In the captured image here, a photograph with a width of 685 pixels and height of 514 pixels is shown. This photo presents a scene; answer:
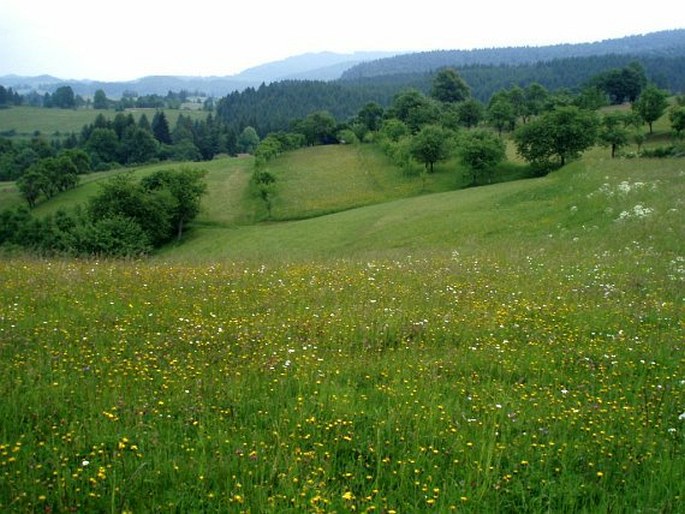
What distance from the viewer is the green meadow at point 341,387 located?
15.9 feet

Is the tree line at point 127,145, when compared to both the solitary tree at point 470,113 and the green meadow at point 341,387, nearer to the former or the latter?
the solitary tree at point 470,113

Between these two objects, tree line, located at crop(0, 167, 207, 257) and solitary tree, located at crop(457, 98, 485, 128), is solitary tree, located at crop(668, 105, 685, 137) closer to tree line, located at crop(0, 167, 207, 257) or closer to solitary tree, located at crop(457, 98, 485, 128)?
solitary tree, located at crop(457, 98, 485, 128)

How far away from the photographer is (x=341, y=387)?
689 centimetres

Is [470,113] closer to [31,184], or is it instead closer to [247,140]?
[247,140]

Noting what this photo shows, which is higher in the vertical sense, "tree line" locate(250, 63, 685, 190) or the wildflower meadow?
"tree line" locate(250, 63, 685, 190)

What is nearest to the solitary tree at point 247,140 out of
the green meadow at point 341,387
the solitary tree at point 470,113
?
the solitary tree at point 470,113

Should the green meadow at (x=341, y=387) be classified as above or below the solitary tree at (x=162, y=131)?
below

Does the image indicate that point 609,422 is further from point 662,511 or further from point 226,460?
point 226,460

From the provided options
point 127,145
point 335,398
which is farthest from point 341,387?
point 127,145

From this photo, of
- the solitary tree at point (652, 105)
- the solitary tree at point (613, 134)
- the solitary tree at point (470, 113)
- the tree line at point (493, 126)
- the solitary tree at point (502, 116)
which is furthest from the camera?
the solitary tree at point (470, 113)

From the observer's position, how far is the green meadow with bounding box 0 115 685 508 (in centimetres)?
486

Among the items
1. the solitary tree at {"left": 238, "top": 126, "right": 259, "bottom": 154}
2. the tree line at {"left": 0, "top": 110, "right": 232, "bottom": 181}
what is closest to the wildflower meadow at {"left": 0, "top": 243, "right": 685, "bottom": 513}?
the tree line at {"left": 0, "top": 110, "right": 232, "bottom": 181}

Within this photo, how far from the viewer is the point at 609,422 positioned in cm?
614

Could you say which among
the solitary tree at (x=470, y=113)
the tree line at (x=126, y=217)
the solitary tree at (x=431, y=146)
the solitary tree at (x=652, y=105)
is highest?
the solitary tree at (x=470, y=113)
